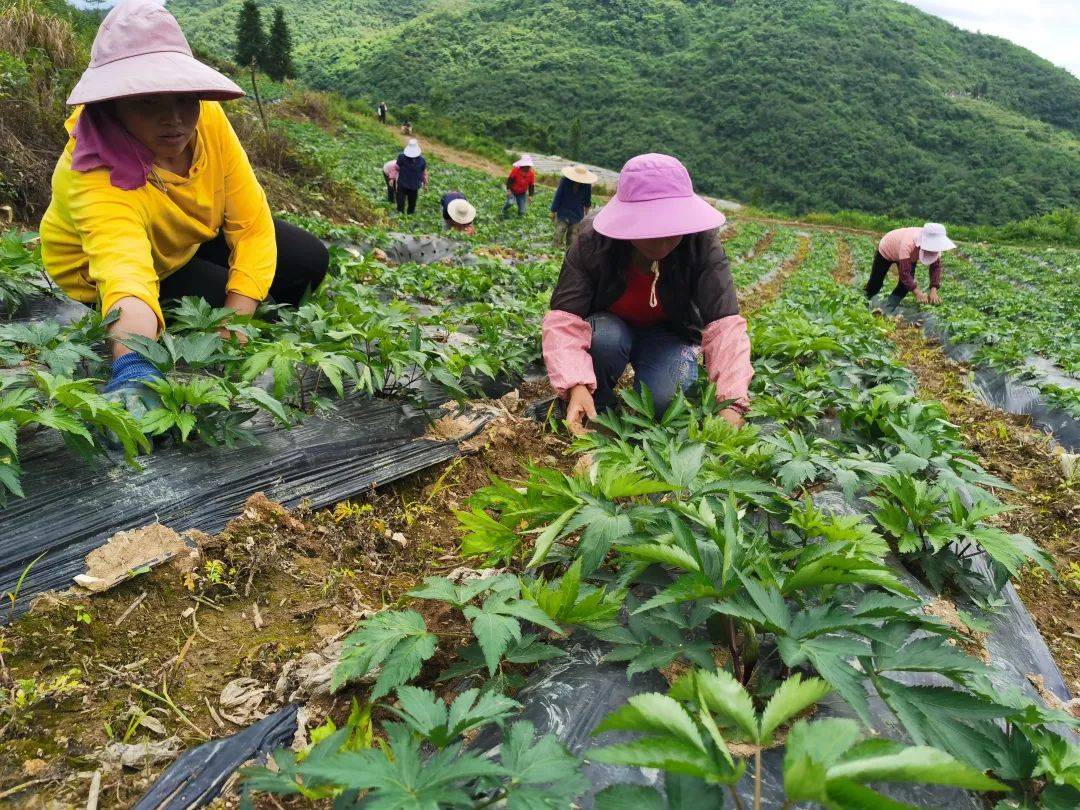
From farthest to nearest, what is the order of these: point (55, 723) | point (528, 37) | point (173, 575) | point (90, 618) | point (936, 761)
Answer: point (528, 37) < point (173, 575) < point (90, 618) < point (55, 723) < point (936, 761)

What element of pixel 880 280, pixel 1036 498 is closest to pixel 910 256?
pixel 880 280

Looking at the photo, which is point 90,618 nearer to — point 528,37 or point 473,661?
point 473,661

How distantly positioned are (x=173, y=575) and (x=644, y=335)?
2.38m

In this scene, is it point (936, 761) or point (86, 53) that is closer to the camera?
point (936, 761)

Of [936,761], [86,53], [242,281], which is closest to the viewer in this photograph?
[936,761]

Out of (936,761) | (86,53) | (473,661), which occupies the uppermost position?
(86,53)

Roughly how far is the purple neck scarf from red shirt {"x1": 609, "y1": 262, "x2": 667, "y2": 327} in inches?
81.2

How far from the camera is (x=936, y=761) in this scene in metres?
0.74

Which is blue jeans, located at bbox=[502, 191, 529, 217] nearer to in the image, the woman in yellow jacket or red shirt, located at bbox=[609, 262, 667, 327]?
red shirt, located at bbox=[609, 262, 667, 327]

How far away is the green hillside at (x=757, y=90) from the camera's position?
5072 cm

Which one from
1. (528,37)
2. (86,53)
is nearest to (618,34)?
(528,37)

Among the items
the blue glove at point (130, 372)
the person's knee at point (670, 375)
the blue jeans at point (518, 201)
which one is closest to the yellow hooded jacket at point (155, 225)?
the blue glove at point (130, 372)

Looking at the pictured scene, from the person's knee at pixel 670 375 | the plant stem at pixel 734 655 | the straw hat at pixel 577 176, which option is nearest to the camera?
the plant stem at pixel 734 655

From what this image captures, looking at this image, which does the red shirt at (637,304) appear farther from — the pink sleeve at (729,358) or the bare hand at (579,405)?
the bare hand at (579,405)
